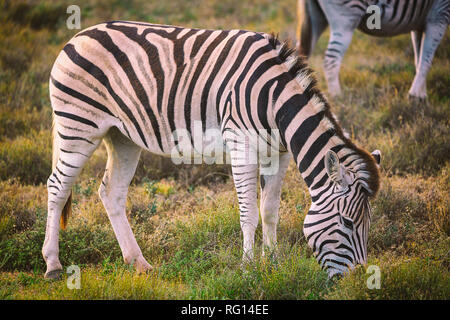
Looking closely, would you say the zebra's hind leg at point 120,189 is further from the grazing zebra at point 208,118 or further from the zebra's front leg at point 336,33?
the zebra's front leg at point 336,33

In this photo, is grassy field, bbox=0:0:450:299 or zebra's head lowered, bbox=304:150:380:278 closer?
zebra's head lowered, bbox=304:150:380:278

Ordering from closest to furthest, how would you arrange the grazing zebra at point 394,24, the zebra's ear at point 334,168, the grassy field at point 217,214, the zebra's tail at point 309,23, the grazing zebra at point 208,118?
the zebra's ear at point 334,168, the grazing zebra at point 208,118, the grassy field at point 217,214, the grazing zebra at point 394,24, the zebra's tail at point 309,23

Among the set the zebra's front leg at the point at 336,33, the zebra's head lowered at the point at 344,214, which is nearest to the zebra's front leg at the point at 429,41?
the zebra's front leg at the point at 336,33

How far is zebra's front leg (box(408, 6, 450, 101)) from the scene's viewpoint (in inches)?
299

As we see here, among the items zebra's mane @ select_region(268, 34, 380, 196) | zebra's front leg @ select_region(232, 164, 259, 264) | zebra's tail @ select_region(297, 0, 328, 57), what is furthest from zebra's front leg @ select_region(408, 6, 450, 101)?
zebra's front leg @ select_region(232, 164, 259, 264)

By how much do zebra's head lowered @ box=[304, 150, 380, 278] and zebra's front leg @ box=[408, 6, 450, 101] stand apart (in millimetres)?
4709

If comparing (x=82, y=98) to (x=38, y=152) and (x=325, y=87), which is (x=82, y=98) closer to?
(x=38, y=152)

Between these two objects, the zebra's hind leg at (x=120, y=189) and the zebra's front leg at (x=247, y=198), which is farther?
the zebra's hind leg at (x=120, y=189)

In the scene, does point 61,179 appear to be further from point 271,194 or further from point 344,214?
point 344,214

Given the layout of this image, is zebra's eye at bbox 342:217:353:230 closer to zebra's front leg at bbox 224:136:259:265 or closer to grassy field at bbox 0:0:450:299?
grassy field at bbox 0:0:450:299

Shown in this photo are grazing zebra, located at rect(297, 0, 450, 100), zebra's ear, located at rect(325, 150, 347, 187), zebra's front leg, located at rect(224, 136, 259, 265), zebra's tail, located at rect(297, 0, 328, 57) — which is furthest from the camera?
zebra's tail, located at rect(297, 0, 328, 57)

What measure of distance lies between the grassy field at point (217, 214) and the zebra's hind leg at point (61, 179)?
0.24 meters

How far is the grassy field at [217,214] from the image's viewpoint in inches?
142

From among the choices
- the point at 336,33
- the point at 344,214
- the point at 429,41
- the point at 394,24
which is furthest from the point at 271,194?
the point at 429,41
